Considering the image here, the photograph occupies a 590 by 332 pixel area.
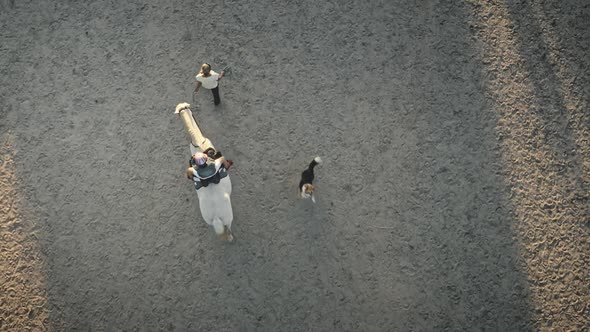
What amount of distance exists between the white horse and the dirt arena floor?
0.94m

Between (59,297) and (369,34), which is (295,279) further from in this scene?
(369,34)

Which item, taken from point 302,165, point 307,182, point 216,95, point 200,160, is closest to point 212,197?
point 200,160

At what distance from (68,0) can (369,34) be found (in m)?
5.01

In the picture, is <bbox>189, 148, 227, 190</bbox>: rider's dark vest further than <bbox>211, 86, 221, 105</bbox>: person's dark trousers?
No

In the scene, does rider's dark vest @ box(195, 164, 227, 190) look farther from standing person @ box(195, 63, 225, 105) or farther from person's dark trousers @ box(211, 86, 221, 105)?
person's dark trousers @ box(211, 86, 221, 105)

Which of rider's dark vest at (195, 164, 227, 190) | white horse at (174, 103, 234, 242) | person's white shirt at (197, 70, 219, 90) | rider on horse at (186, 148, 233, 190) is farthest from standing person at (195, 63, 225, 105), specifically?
rider's dark vest at (195, 164, 227, 190)

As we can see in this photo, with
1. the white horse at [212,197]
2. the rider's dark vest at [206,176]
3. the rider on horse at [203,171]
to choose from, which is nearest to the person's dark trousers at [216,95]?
the white horse at [212,197]

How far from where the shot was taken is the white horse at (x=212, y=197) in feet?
16.0

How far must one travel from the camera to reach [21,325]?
18.2 feet

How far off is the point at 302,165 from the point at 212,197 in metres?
1.77

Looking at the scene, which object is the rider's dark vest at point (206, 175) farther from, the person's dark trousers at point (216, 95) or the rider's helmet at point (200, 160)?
the person's dark trousers at point (216, 95)

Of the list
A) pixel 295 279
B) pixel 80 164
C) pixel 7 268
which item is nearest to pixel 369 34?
pixel 295 279

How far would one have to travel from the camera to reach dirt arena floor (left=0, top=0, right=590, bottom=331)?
5.66 m

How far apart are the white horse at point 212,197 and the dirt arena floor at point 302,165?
94cm
